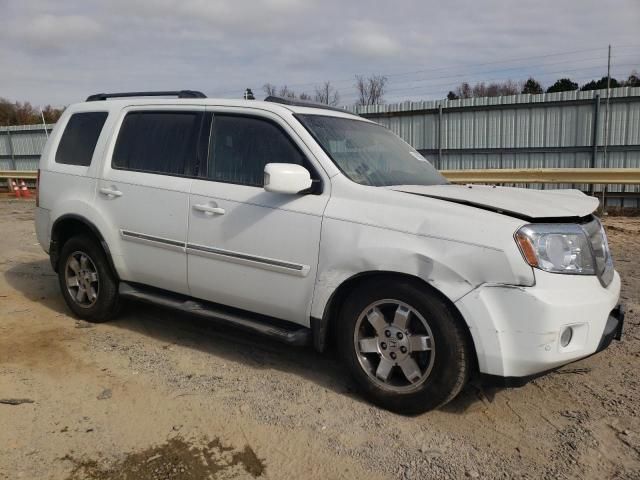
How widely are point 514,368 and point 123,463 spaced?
2.09 m

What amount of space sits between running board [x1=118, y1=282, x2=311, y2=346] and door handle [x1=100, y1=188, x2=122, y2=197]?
2.48 feet

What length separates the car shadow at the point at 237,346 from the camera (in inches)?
144

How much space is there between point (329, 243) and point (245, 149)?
1063mm

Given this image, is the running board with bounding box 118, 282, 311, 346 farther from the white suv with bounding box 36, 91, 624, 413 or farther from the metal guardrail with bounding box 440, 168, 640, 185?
the metal guardrail with bounding box 440, 168, 640, 185

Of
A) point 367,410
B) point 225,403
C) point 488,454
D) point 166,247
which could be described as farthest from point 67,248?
point 488,454

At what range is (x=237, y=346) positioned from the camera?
14.5ft

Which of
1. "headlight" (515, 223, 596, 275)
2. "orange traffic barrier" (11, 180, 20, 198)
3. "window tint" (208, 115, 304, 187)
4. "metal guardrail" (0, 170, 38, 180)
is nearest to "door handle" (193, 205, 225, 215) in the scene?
"window tint" (208, 115, 304, 187)

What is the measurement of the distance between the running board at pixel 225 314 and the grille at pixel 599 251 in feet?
5.83

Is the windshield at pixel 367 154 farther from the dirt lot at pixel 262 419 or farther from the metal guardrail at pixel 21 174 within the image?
the metal guardrail at pixel 21 174

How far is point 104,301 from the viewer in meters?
4.78

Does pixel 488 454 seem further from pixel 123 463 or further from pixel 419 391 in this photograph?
pixel 123 463

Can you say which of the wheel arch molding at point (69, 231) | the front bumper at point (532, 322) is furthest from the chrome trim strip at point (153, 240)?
the front bumper at point (532, 322)

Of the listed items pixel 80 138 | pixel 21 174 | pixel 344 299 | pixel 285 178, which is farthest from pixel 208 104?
pixel 21 174

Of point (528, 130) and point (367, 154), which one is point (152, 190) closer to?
point (367, 154)
